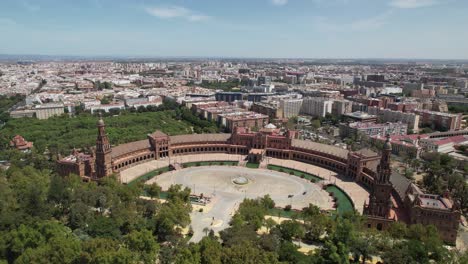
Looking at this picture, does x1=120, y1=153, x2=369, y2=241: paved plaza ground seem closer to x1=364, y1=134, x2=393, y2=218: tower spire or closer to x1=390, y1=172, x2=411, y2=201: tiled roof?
x1=390, y1=172, x2=411, y2=201: tiled roof

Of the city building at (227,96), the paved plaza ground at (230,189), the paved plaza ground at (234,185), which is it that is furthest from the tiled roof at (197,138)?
the city building at (227,96)

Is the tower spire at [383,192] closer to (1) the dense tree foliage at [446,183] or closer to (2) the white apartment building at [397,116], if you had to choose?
(1) the dense tree foliage at [446,183]

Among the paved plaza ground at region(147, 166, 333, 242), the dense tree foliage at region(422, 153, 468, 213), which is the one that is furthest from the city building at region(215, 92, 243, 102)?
the dense tree foliage at region(422, 153, 468, 213)

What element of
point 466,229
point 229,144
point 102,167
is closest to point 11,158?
point 102,167

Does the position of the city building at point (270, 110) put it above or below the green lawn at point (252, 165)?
above

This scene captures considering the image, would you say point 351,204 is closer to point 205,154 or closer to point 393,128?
point 205,154

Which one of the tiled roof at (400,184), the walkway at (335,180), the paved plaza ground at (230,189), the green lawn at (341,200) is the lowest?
the green lawn at (341,200)
